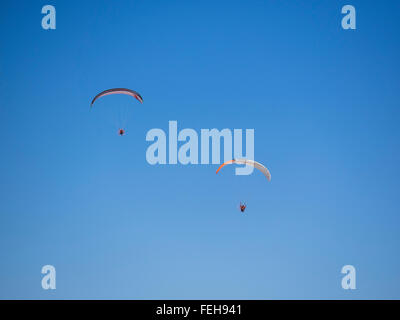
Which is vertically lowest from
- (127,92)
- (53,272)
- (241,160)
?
(53,272)
